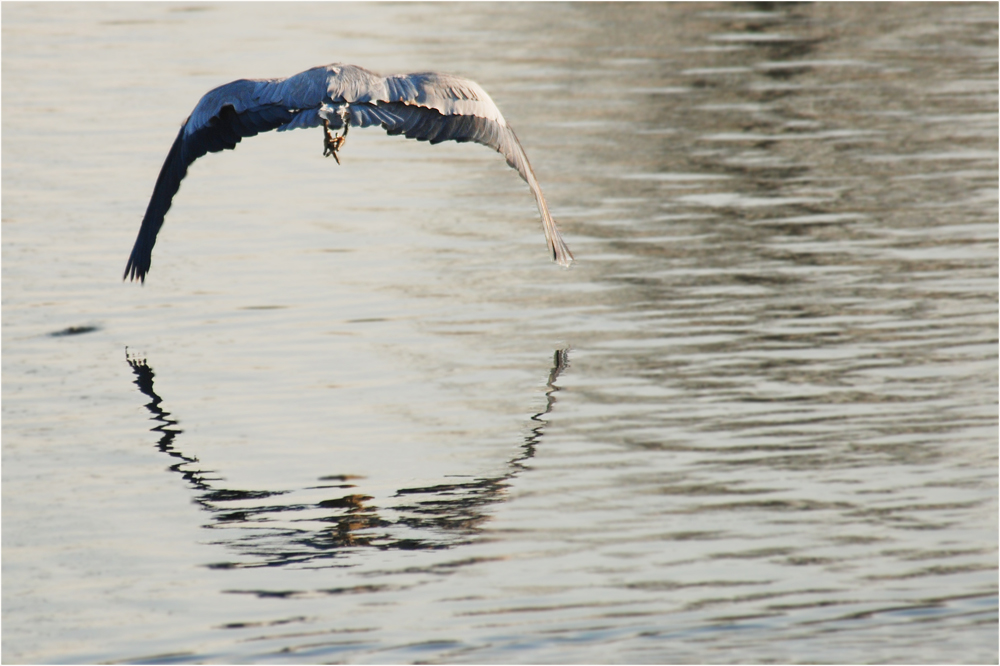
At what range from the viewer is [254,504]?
7961 mm

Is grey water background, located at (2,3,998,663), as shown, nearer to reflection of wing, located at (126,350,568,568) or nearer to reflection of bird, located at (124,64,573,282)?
reflection of wing, located at (126,350,568,568)

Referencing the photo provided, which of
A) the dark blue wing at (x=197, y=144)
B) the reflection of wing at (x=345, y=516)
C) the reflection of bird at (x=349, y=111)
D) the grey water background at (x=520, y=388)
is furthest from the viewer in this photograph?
the dark blue wing at (x=197, y=144)

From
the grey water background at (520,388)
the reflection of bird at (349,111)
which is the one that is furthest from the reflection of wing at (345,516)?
the reflection of bird at (349,111)

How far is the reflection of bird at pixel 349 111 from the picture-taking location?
8445 millimetres

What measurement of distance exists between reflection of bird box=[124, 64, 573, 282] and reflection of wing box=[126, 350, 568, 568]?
201cm

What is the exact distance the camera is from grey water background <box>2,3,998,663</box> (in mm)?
6785

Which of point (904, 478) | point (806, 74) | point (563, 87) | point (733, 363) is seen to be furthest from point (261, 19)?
point (904, 478)

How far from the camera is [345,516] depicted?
25.4 feet

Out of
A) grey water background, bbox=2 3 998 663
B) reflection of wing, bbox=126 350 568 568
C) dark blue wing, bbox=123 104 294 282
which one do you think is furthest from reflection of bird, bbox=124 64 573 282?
reflection of wing, bbox=126 350 568 568

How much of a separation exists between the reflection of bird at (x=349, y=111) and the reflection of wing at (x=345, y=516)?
2008 millimetres

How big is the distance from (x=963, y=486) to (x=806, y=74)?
1285 cm

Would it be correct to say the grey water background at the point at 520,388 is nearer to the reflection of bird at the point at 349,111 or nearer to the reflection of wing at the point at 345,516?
the reflection of wing at the point at 345,516

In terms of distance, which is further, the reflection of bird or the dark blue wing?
the dark blue wing

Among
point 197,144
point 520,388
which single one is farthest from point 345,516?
point 197,144
